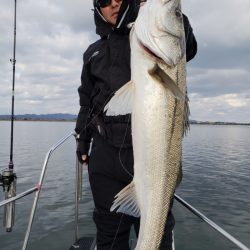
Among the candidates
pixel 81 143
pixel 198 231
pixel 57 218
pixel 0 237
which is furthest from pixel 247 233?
pixel 81 143

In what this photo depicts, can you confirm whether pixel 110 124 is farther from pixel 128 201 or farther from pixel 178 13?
pixel 178 13

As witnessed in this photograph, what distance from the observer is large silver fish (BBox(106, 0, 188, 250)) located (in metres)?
2.39

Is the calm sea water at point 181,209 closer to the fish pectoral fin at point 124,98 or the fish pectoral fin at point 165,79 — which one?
the fish pectoral fin at point 124,98

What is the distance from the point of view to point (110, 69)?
3.42 m

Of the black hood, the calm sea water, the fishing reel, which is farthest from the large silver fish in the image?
the calm sea water

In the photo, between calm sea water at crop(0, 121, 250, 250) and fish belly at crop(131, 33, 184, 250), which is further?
calm sea water at crop(0, 121, 250, 250)

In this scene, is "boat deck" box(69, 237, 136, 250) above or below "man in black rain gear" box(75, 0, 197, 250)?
below

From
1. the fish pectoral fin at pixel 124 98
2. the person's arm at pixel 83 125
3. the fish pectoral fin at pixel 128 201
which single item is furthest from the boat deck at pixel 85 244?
the fish pectoral fin at pixel 124 98

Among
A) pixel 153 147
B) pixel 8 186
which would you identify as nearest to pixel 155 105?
pixel 153 147

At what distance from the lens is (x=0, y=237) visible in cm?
934

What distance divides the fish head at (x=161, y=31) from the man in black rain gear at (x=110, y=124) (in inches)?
28.8

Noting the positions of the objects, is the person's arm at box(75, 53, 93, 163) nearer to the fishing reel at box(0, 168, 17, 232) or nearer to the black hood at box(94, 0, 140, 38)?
the black hood at box(94, 0, 140, 38)

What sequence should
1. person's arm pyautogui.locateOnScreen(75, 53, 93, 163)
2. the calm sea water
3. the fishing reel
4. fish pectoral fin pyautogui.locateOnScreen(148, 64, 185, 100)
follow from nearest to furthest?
fish pectoral fin pyautogui.locateOnScreen(148, 64, 185, 100)
person's arm pyautogui.locateOnScreen(75, 53, 93, 163)
the fishing reel
the calm sea water

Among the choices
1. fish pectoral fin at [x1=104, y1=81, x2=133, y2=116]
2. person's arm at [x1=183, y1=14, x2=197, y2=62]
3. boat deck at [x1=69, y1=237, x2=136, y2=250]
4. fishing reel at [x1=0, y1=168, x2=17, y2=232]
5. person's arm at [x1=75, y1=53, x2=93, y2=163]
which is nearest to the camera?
fish pectoral fin at [x1=104, y1=81, x2=133, y2=116]
